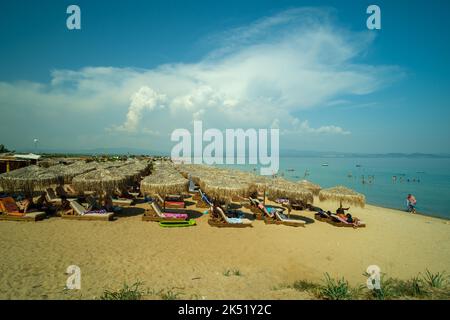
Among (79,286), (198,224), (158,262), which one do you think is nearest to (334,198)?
(198,224)

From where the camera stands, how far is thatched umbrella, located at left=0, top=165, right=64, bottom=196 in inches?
356

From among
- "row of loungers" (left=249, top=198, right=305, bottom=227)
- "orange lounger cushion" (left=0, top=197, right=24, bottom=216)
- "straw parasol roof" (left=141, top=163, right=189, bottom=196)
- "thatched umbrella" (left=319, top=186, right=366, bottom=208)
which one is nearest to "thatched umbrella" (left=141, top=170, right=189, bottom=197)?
"straw parasol roof" (left=141, top=163, right=189, bottom=196)

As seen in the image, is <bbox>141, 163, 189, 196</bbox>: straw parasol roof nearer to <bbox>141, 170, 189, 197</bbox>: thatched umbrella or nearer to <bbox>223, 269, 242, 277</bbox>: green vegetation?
<bbox>141, 170, 189, 197</bbox>: thatched umbrella

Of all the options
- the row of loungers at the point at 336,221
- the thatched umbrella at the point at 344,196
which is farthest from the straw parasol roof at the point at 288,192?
the row of loungers at the point at 336,221

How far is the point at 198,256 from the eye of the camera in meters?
6.72

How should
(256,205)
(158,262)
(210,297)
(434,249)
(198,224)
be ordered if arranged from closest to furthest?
1. (210,297)
2. (158,262)
3. (434,249)
4. (198,224)
5. (256,205)

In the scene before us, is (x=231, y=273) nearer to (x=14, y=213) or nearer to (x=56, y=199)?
(x=14, y=213)

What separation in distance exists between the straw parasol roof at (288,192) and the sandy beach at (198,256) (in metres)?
1.38

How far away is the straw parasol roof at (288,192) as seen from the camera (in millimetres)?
10617

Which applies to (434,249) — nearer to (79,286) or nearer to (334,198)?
(334,198)

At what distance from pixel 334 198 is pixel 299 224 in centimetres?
241
